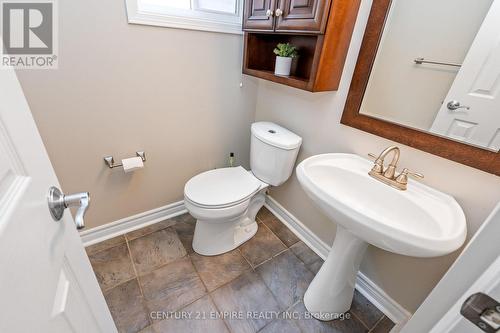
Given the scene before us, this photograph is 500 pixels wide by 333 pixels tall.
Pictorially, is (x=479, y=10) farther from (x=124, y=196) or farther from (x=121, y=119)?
(x=124, y=196)

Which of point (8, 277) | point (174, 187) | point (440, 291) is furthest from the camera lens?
point (174, 187)

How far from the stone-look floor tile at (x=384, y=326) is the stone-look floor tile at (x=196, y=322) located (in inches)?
31.0

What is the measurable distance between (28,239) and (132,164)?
42.8 inches

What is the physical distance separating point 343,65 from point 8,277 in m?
1.33

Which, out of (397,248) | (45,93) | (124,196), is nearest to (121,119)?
(45,93)

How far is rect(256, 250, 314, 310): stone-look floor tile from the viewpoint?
134cm

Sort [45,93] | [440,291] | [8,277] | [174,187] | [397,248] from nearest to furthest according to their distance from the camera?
[8,277]
[440,291]
[397,248]
[45,93]
[174,187]

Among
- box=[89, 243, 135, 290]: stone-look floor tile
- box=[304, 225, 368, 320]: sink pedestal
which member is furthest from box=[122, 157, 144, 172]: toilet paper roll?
box=[304, 225, 368, 320]: sink pedestal

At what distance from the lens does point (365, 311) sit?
130 centimetres

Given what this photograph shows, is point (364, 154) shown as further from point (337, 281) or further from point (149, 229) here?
point (149, 229)

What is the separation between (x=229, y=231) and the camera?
1.55 m

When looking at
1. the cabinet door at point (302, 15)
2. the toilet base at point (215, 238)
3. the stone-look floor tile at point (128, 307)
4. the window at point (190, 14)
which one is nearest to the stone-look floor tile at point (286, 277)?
the toilet base at point (215, 238)

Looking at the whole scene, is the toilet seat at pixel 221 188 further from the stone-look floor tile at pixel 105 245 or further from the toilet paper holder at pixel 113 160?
the stone-look floor tile at pixel 105 245

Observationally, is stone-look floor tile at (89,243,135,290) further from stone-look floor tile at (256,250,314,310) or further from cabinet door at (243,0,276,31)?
cabinet door at (243,0,276,31)
